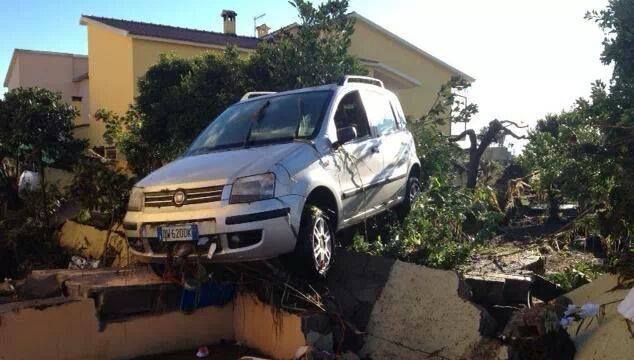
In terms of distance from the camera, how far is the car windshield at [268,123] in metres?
6.05

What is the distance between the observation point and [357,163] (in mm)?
6301

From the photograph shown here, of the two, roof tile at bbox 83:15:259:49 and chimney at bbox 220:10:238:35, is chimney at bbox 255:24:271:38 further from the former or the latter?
roof tile at bbox 83:15:259:49

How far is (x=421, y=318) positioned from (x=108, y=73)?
16116 mm

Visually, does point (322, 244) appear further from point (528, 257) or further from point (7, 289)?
point (7, 289)

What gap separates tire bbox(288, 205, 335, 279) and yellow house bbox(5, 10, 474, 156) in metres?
9.63

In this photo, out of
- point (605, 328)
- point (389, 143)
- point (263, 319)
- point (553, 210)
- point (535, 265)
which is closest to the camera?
point (605, 328)

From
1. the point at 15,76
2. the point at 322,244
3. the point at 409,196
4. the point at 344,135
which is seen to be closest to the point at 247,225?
the point at 322,244

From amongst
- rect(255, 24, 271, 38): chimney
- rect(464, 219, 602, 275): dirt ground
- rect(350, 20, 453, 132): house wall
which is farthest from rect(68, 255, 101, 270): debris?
rect(255, 24, 271, 38): chimney

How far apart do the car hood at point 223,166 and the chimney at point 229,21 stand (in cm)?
1725

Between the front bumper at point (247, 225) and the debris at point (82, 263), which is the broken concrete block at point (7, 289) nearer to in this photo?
the debris at point (82, 263)

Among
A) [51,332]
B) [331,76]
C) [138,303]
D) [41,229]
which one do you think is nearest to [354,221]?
[138,303]

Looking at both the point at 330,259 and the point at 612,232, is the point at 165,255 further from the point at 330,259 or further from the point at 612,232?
the point at 612,232

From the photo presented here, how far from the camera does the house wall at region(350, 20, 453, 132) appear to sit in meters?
20.7

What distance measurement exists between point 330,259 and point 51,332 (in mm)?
2741
